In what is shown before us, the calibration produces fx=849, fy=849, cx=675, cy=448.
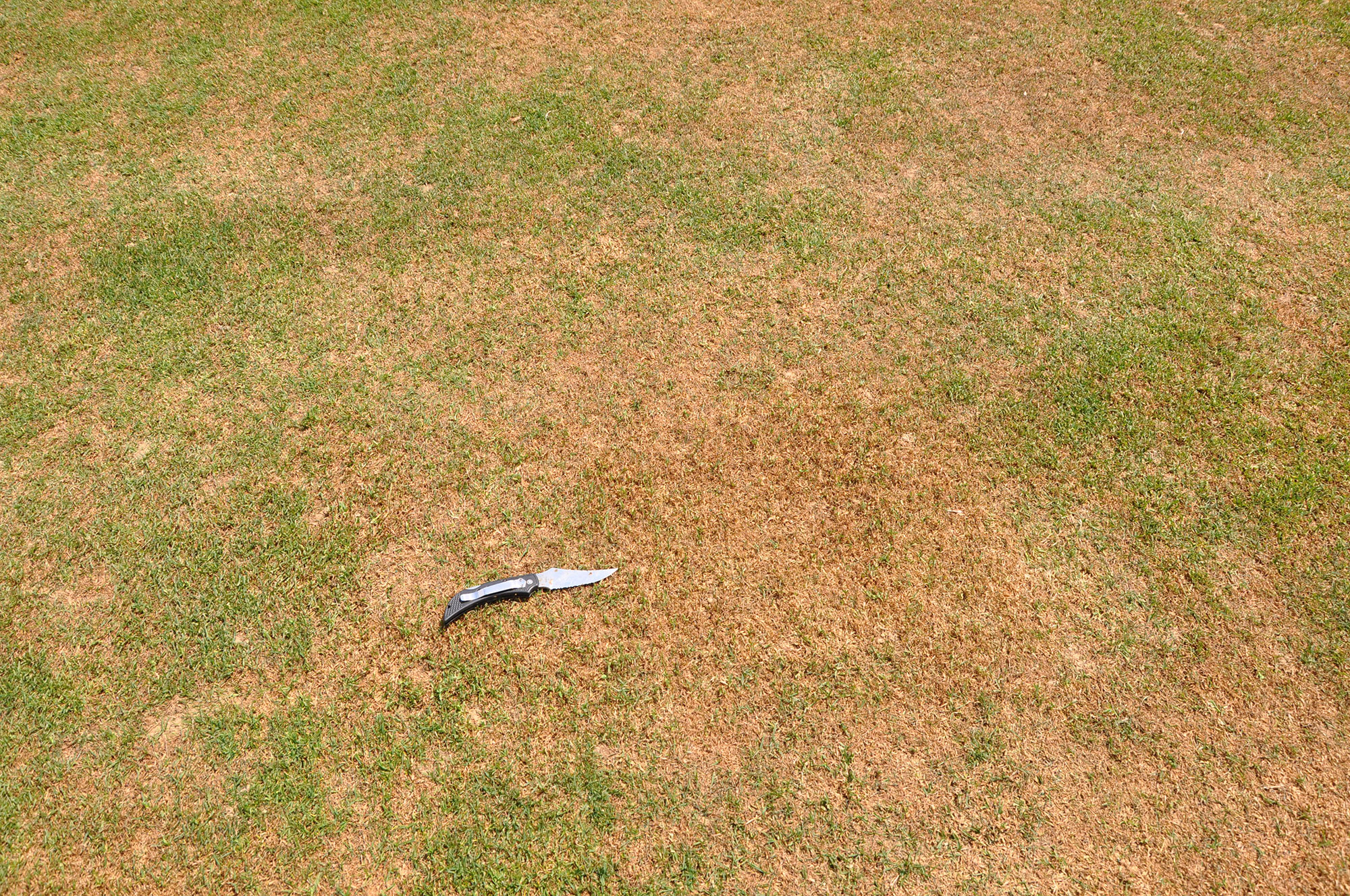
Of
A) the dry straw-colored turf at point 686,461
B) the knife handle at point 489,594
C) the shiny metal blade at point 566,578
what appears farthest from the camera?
the shiny metal blade at point 566,578

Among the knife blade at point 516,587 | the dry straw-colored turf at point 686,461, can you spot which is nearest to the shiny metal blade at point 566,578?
the knife blade at point 516,587

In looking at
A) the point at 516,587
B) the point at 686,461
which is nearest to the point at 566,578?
the point at 516,587

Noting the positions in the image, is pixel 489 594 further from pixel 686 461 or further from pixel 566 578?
pixel 686 461

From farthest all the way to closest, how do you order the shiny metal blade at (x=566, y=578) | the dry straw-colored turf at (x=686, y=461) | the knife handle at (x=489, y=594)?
the shiny metal blade at (x=566, y=578) < the knife handle at (x=489, y=594) < the dry straw-colored turf at (x=686, y=461)

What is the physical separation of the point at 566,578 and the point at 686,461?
115 centimetres

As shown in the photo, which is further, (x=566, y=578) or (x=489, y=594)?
(x=566, y=578)

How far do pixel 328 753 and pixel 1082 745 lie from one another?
4008mm

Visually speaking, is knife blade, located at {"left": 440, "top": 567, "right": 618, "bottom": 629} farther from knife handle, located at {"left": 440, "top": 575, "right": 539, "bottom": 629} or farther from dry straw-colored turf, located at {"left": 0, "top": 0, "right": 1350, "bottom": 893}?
dry straw-colored turf, located at {"left": 0, "top": 0, "right": 1350, "bottom": 893}

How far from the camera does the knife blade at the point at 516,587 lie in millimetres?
4848

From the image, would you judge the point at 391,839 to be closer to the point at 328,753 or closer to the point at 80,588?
Result: the point at 328,753

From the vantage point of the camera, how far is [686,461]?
5.62 metres

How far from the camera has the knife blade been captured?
4.85m

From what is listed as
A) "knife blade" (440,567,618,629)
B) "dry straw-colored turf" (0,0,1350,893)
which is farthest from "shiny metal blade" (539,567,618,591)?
"dry straw-colored turf" (0,0,1350,893)

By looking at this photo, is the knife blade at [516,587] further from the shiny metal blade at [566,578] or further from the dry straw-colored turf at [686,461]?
the dry straw-colored turf at [686,461]
